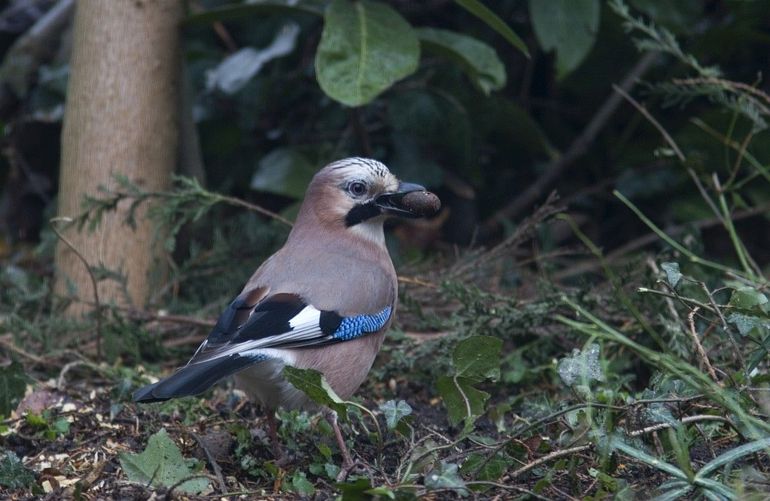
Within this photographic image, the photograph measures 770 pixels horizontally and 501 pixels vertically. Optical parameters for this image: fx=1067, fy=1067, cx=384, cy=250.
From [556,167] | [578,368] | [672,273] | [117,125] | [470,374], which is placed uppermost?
[672,273]

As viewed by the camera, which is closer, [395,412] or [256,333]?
[395,412]

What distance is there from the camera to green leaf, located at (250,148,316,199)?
481cm

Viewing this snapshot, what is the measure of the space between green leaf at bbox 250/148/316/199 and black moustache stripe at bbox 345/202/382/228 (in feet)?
3.85

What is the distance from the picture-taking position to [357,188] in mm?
3629

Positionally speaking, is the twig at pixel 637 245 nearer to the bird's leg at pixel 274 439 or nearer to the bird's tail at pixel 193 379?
the bird's leg at pixel 274 439

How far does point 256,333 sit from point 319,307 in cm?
27

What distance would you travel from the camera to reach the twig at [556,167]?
18.0 feet

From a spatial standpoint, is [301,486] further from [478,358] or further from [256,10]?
[256,10]

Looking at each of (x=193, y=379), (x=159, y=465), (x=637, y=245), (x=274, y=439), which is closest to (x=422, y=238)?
(x=637, y=245)

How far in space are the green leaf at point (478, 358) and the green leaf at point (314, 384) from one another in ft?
1.05

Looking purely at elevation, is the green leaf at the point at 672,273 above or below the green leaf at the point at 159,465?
above

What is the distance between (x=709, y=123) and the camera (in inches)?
197

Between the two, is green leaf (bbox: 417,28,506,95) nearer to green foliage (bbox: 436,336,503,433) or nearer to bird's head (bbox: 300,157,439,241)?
bird's head (bbox: 300,157,439,241)

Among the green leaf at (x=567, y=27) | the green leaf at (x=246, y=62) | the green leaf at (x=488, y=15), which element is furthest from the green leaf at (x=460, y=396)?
the green leaf at (x=246, y=62)
